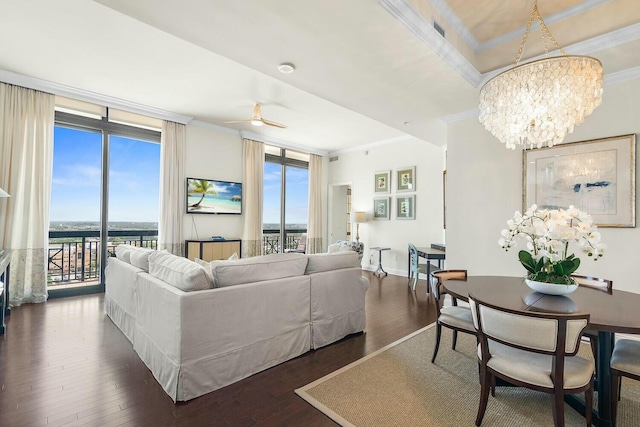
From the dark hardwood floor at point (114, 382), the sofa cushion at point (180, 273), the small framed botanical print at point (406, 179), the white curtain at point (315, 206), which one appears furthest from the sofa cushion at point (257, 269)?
the white curtain at point (315, 206)

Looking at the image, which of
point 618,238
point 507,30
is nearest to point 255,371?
point 618,238

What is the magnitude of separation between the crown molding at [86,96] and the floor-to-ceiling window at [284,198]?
2.36m

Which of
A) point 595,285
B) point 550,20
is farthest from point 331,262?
point 550,20

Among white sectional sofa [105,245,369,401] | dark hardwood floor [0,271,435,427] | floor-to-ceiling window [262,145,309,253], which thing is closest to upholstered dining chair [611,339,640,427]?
dark hardwood floor [0,271,435,427]

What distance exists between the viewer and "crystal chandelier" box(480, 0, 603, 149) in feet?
7.04

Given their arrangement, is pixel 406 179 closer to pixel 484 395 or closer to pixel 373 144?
pixel 373 144

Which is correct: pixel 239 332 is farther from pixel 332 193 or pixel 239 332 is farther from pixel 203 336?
pixel 332 193

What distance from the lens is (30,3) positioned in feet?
8.77

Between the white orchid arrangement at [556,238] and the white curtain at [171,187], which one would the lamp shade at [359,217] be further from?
the white orchid arrangement at [556,238]

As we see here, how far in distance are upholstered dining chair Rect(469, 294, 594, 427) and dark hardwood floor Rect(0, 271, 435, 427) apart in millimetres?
1081

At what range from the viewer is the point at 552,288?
1996 millimetres

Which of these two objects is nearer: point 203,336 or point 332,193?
point 203,336

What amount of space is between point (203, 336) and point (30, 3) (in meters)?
3.38

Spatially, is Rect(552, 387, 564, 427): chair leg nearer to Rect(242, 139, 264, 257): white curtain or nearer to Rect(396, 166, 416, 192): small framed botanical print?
Rect(396, 166, 416, 192): small framed botanical print
